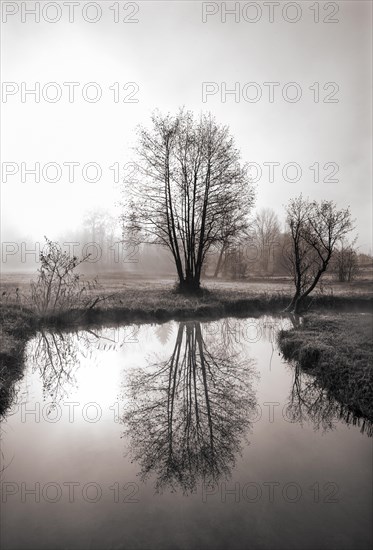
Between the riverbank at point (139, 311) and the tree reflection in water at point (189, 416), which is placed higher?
the riverbank at point (139, 311)

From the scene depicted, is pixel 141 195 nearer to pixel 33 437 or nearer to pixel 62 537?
pixel 33 437

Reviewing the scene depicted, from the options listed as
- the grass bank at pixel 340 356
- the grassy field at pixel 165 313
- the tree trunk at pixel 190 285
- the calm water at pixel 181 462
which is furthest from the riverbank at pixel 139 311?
the grass bank at pixel 340 356

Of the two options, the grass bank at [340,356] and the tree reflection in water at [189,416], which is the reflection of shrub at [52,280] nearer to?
the tree reflection in water at [189,416]

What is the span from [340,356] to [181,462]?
435 cm

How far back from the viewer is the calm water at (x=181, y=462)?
3447mm

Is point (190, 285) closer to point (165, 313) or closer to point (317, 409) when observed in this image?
point (165, 313)

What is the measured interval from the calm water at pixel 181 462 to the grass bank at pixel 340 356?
340 millimetres

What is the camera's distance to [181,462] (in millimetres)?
4645

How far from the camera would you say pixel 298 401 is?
22.2ft

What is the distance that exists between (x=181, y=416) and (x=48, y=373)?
13.0 feet

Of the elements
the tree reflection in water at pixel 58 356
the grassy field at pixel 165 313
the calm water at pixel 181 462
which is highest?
the grassy field at pixel 165 313

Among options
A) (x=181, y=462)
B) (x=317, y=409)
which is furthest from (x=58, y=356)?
(x=317, y=409)

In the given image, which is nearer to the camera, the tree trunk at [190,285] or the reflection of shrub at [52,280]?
the reflection of shrub at [52,280]

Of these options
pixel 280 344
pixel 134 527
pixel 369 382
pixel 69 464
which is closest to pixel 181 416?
pixel 69 464
